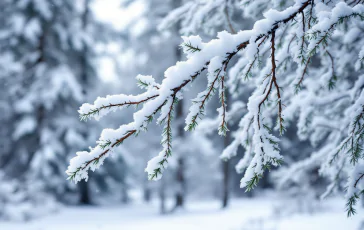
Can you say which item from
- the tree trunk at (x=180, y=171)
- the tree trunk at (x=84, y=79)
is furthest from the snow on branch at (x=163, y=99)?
the tree trunk at (x=84, y=79)

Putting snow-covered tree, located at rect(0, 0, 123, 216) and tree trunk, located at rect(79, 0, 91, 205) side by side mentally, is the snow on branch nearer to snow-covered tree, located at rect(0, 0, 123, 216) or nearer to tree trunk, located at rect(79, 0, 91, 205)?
snow-covered tree, located at rect(0, 0, 123, 216)

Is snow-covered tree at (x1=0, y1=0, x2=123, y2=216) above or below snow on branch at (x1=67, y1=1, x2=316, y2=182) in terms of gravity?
above

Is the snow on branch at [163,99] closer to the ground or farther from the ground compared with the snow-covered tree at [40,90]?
closer to the ground

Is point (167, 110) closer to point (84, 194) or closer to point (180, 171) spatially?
point (180, 171)

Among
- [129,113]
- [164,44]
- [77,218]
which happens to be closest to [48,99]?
[77,218]

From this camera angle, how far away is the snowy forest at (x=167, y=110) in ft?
5.66

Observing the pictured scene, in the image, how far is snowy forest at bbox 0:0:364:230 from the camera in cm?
172

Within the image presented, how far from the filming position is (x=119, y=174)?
12086mm

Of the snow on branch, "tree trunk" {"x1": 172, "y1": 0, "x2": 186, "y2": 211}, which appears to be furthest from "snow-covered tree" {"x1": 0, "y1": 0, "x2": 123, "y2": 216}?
the snow on branch

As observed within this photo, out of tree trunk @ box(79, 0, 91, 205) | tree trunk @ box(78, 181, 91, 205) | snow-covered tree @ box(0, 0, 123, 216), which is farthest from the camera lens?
tree trunk @ box(78, 181, 91, 205)

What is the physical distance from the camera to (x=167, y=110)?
169 centimetres

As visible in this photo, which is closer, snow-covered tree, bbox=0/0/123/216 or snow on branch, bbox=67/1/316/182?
snow on branch, bbox=67/1/316/182

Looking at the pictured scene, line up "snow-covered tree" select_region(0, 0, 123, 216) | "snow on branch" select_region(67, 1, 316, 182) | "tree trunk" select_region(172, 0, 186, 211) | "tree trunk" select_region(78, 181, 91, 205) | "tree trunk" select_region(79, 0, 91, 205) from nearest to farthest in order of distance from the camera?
"snow on branch" select_region(67, 1, 316, 182)
"snow-covered tree" select_region(0, 0, 123, 216)
"tree trunk" select_region(172, 0, 186, 211)
"tree trunk" select_region(79, 0, 91, 205)
"tree trunk" select_region(78, 181, 91, 205)

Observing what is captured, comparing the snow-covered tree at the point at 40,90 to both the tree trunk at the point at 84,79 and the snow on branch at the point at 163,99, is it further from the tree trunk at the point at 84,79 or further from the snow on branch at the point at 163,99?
the snow on branch at the point at 163,99
